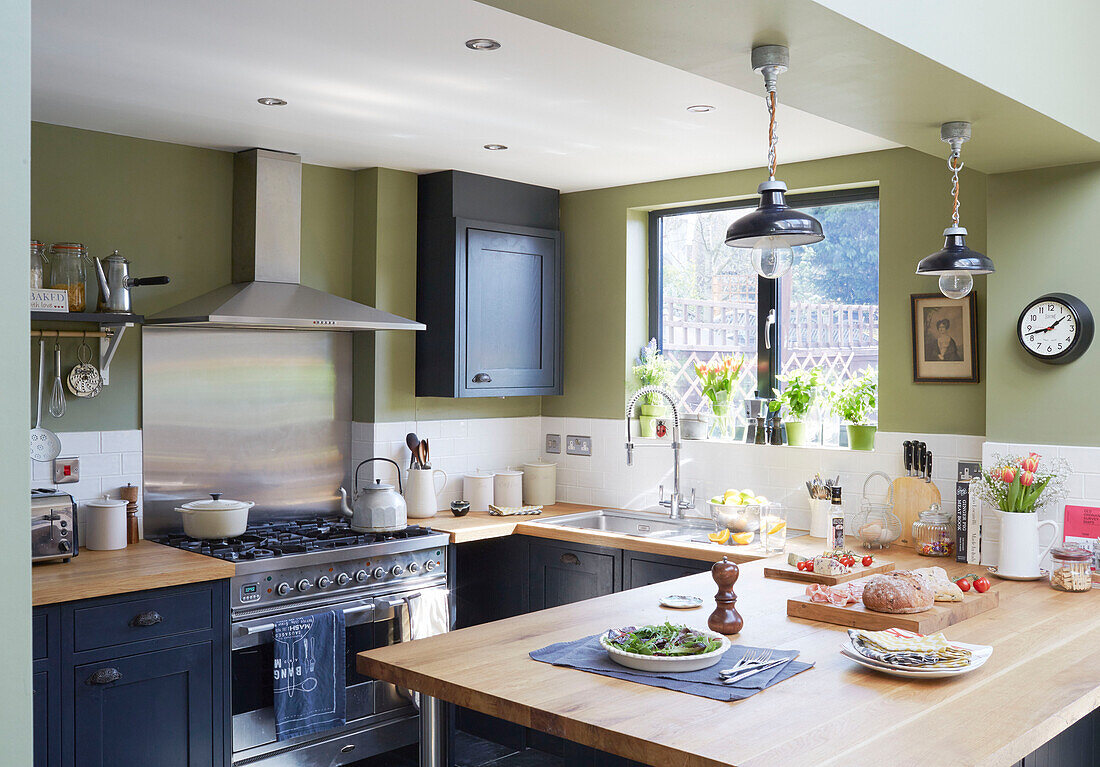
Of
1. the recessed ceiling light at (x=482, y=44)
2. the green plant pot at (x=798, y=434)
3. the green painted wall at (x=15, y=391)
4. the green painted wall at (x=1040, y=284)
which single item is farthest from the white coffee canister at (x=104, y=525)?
the green painted wall at (x=1040, y=284)

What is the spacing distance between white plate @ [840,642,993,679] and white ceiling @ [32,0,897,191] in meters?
1.87

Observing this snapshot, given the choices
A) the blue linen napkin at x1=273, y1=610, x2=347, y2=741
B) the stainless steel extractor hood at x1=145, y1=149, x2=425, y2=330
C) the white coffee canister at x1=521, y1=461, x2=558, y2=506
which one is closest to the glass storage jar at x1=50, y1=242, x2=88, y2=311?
the stainless steel extractor hood at x1=145, y1=149, x2=425, y2=330

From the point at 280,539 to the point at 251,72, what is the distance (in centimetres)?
194

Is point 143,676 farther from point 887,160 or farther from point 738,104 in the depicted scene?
point 887,160

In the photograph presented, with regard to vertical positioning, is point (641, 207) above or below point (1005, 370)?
above

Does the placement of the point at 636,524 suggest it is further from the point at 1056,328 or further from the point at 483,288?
the point at 1056,328

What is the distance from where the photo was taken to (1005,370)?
365 centimetres

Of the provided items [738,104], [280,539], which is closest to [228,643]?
[280,539]

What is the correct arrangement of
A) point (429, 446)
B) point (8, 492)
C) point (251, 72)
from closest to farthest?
point (8, 492), point (251, 72), point (429, 446)

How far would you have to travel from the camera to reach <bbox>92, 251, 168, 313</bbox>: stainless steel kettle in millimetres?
3830

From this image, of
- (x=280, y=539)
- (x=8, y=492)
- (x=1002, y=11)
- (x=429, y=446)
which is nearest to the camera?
(x=8, y=492)

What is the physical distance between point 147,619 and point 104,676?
22 cm

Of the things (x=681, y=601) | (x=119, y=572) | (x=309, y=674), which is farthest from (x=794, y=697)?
(x=119, y=572)

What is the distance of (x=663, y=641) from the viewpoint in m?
2.36
